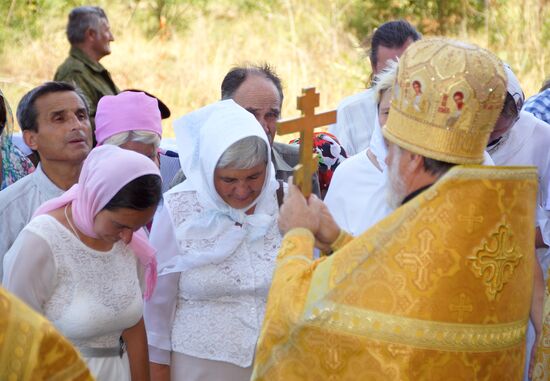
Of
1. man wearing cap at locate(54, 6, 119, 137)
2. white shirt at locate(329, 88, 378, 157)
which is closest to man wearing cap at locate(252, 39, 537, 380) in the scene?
white shirt at locate(329, 88, 378, 157)

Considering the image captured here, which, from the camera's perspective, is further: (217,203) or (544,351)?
(217,203)

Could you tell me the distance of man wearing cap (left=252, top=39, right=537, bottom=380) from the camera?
2975mm

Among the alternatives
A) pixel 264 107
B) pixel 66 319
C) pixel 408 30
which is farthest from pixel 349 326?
pixel 408 30

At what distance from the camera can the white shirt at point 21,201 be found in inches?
178

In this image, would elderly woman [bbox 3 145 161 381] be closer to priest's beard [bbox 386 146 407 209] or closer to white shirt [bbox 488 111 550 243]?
priest's beard [bbox 386 146 407 209]

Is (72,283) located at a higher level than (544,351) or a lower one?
higher

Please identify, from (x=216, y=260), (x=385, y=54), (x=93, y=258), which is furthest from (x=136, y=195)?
(x=385, y=54)

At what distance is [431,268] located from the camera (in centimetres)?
297

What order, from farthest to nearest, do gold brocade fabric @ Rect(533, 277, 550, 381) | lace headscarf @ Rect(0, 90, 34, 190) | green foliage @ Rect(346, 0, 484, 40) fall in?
green foliage @ Rect(346, 0, 484, 40), lace headscarf @ Rect(0, 90, 34, 190), gold brocade fabric @ Rect(533, 277, 550, 381)

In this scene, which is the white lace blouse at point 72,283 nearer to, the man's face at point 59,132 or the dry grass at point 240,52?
the man's face at point 59,132

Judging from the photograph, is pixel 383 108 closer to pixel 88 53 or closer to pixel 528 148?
pixel 528 148

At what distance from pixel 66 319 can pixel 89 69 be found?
5846 millimetres

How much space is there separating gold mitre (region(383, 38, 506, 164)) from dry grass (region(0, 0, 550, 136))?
991cm

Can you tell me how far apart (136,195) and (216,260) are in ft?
1.80
